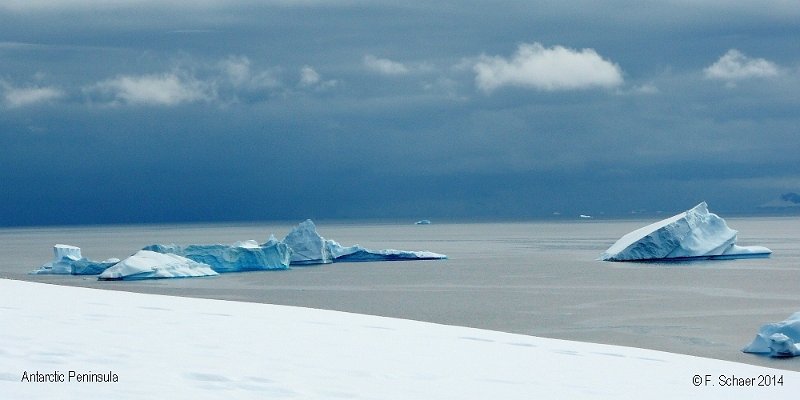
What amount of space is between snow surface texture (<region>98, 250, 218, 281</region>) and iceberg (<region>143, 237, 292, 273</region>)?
102 inches

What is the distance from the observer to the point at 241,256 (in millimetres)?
43062

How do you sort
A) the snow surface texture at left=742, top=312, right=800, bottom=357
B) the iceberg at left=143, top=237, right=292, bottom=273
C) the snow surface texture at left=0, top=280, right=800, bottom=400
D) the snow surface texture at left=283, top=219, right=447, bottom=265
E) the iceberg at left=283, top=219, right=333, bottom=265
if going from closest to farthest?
1. the snow surface texture at left=0, top=280, right=800, bottom=400
2. the snow surface texture at left=742, top=312, right=800, bottom=357
3. the iceberg at left=143, top=237, right=292, bottom=273
4. the snow surface texture at left=283, top=219, right=447, bottom=265
5. the iceberg at left=283, top=219, right=333, bottom=265

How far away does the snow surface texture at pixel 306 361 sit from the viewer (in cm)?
596

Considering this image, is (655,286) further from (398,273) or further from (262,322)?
(262,322)

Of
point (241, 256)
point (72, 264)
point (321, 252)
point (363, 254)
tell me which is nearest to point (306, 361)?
point (72, 264)

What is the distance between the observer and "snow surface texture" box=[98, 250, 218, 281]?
35188 mm

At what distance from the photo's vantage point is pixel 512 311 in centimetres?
2533

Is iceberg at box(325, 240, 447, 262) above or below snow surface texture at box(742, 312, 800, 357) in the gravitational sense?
above

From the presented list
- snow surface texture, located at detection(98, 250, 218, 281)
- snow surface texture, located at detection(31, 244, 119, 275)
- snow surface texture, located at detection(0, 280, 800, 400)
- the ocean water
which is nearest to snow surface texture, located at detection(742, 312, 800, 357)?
the ocean water

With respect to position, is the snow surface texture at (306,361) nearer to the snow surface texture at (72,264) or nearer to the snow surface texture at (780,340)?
the snow surface texture at (780,340)

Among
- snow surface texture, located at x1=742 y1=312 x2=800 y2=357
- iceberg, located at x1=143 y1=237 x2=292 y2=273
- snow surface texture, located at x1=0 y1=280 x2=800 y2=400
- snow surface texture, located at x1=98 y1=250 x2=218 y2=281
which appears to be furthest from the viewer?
iceberg, located at x1=143 y1=237 x2=292 y2=273

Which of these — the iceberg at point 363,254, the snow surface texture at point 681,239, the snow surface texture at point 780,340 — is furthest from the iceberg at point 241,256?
the snow surface texture at point 780,340

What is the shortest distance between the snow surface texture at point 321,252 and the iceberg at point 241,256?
6.41 ft

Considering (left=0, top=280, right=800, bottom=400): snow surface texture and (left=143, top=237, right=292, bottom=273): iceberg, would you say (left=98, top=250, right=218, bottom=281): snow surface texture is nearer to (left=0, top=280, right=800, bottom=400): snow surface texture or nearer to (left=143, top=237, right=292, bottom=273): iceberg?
(left=143, top=237, right=292, bottom=273): iceberg
